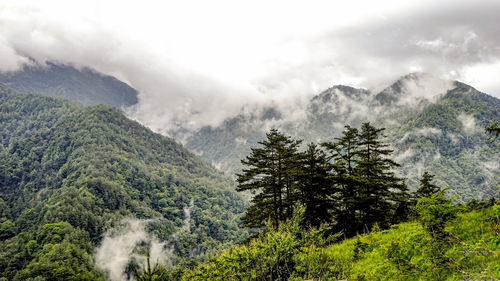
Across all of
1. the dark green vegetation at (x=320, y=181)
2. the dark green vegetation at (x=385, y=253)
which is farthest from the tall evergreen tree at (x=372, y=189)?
the dark green vegetation at (x=385, y=253)

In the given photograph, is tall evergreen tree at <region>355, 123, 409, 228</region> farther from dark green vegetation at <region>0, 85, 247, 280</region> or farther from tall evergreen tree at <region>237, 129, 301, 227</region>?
dark green vegetation at <region>0, 85, 247, 280</region>

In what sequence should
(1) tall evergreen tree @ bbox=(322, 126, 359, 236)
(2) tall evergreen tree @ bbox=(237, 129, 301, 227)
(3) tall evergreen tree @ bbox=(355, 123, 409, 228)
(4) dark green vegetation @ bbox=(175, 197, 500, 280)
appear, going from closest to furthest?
(4) dark green vegetation @ bbox=(175, 197, 500, 280)
(3) tall evergreen tree @ bbox=(355, 123, 409, 228)
(1) tall evergreen tree @ bbox=(322, 126, 359, 236)
(2) tall evergreen tree @ bbox=(237, 129, 301, 227)

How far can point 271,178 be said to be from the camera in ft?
81.6

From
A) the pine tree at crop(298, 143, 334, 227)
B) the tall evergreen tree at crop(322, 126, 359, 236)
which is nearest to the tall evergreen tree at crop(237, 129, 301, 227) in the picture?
the pine tree at crop(298, 143, 334, 227)

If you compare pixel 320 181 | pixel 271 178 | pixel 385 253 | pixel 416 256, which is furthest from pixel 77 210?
pixel 416 256

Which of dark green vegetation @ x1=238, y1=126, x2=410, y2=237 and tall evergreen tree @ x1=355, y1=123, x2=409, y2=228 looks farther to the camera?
dark green vegetation @ x1=238, y1=126, x2=410, y2=237

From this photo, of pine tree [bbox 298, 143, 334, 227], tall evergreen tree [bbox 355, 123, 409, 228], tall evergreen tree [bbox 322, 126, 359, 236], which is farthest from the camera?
pine tree [bbox 298, 143, 334, 227]

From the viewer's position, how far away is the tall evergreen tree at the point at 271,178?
950 inches

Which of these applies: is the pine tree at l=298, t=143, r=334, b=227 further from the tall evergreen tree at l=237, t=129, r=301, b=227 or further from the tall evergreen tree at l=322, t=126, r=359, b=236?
the tall evergreen tree at l=237, t=129, r=301, b=227

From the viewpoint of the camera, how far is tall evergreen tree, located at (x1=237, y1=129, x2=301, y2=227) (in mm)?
24125

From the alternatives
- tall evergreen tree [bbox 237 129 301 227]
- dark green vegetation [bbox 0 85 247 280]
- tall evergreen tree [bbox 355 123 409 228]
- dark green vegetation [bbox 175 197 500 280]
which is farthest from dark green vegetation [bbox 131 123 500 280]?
dark green vegetation [bbox 0 85 247 280]

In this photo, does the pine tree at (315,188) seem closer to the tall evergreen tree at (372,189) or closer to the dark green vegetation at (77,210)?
the tall evergreen tree at (372,189)

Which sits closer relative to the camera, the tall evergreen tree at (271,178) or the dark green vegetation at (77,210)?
the tall evergreen tree at (271,178)

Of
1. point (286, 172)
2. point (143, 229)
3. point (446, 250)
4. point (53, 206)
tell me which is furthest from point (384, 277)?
point (143, 229)
